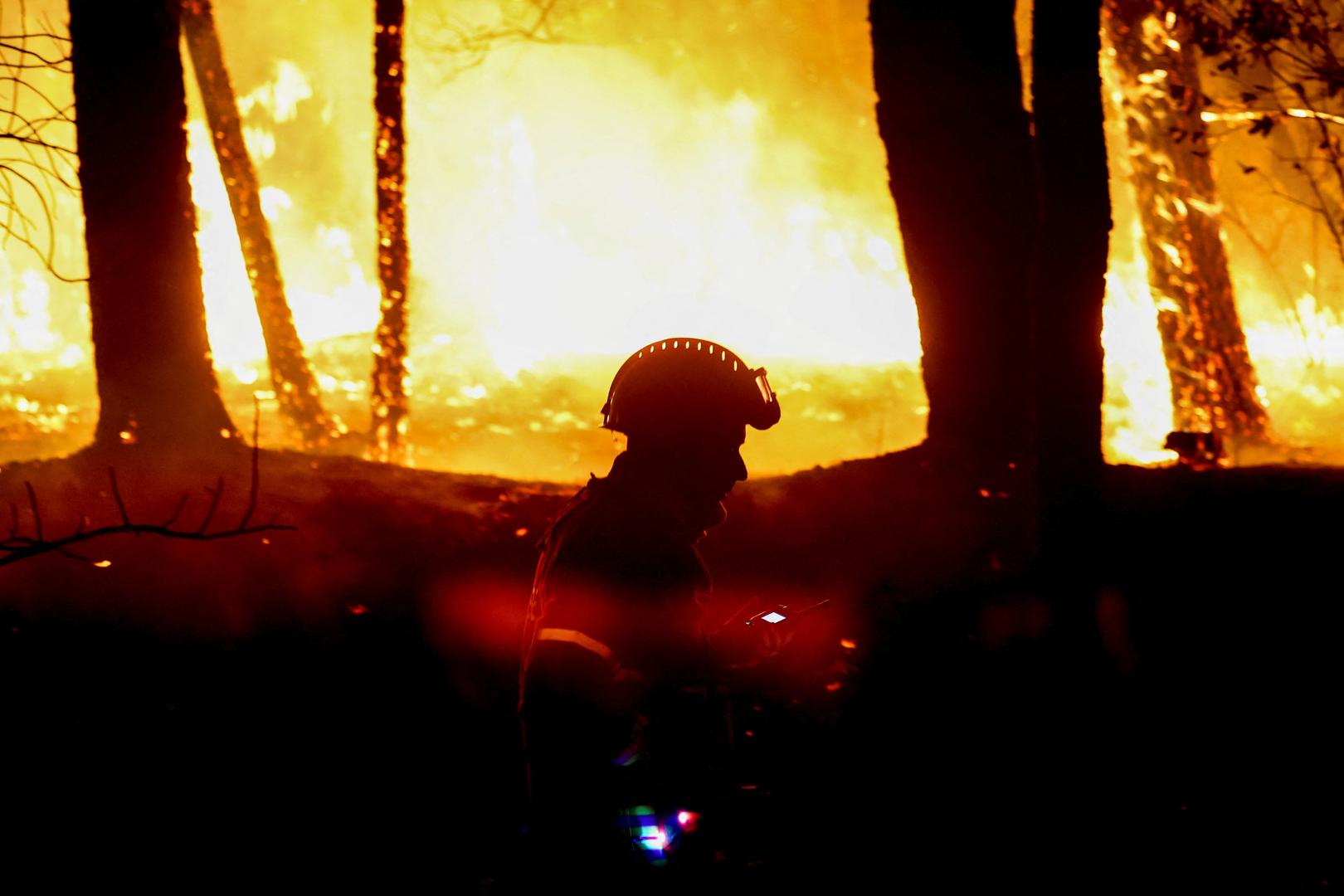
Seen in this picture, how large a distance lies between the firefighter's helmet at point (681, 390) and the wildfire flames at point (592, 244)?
16.0 metres

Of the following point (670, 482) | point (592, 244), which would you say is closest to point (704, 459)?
point (670, 482)

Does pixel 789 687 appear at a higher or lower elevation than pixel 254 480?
lower

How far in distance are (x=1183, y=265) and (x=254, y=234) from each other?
12.8 metres

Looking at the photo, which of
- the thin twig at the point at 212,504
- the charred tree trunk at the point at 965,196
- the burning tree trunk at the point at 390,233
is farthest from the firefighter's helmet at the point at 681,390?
the burning tree trunk at the point at 390,233

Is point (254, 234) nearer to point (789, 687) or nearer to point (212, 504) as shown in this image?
point (212, 504)

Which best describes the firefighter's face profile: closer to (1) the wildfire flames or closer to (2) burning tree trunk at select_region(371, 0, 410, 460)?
(2) burning tree trunk at select_region(371, 0, 410, 460)

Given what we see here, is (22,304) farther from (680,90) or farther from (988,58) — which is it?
(988,58)

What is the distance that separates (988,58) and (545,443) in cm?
1256

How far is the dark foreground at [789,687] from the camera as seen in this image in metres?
5.24

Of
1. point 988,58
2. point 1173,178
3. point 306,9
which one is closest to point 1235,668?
point 988,58

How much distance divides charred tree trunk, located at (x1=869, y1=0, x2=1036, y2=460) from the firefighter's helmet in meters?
4.24

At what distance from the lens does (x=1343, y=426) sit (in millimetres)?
22781

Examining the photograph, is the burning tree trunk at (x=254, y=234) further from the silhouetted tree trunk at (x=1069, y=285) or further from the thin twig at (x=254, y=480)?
the silhouetted tree trunk at (x=1069, y=285)

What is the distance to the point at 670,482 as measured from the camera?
3432 mm
